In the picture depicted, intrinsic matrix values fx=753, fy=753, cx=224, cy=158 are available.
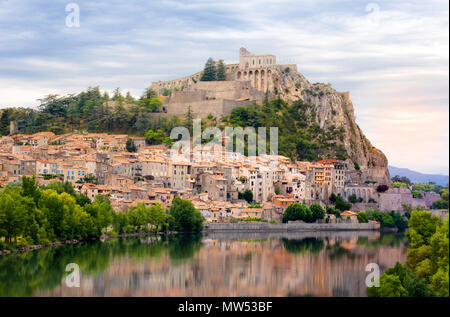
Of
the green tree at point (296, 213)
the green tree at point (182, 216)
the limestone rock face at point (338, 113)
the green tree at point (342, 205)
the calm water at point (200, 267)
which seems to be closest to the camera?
the calm water at point (200, 267)

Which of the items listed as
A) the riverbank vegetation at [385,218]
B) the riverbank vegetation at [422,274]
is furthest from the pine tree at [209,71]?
the riverbank vegetation at [422,274]

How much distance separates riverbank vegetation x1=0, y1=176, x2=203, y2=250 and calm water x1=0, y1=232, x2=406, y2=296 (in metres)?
1.10

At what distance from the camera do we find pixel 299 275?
1097 inches

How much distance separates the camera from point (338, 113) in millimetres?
67688

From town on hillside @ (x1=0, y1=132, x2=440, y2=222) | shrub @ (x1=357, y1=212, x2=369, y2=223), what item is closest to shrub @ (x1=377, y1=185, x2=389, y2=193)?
town on hillside @ (x1=0, y1=132, x2=440, y2=222)

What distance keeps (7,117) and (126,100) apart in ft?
36.2

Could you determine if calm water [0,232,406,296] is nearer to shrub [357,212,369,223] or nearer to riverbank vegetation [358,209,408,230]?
shrub [357,212,369,223]

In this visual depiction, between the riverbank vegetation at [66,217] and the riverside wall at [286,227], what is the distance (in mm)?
1934

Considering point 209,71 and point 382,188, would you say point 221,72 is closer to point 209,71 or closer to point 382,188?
point 209,71

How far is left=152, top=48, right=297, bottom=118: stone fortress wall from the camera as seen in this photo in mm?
64500

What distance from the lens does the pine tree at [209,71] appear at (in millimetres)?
70250

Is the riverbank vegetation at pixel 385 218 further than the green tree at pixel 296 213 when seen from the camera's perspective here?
Yes
